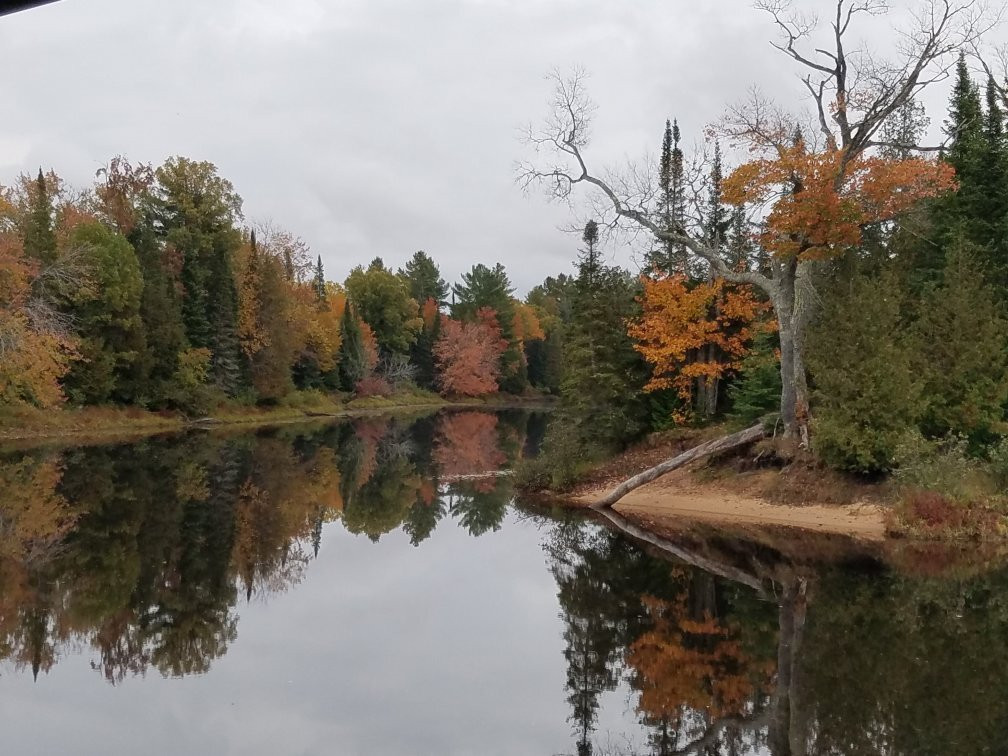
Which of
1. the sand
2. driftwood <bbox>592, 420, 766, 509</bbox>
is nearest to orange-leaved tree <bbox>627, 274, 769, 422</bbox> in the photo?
driftwood <bbox>592, 420, 766, 509</bbox>

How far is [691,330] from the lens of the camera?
27703 millimetres

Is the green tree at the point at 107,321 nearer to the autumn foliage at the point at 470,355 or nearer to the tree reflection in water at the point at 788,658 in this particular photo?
the tree reflection in water at the point at 788,658

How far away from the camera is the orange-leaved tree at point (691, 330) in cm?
2753

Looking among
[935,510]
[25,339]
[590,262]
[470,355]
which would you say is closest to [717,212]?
[590,262]

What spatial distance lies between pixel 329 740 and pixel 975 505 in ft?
49.2

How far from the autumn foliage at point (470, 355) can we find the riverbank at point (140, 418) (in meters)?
9.21

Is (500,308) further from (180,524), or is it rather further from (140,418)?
(180,524)

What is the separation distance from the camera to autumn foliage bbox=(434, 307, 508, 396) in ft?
282

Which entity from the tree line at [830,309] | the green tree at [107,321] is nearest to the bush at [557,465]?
the tree line at [830,309]

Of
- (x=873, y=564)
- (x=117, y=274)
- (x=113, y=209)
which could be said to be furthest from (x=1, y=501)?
(x=113, y=209)

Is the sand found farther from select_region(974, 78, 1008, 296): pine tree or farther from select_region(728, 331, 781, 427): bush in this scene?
select_region(974, 78, 1008, 296): pine tree

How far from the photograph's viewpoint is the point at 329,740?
26.2ft

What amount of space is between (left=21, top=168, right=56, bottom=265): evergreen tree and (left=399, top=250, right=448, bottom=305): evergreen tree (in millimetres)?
59301

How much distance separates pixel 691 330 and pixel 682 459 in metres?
5.67
